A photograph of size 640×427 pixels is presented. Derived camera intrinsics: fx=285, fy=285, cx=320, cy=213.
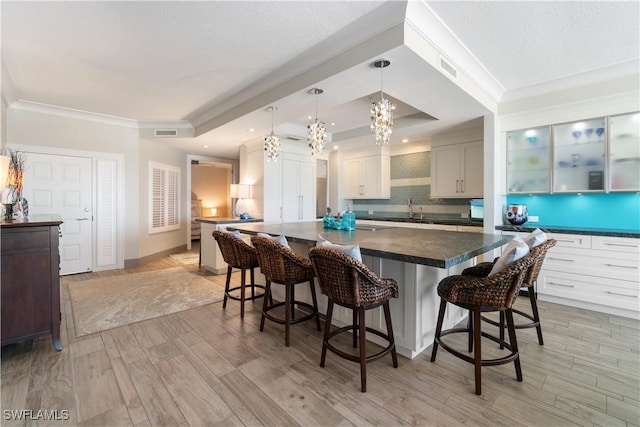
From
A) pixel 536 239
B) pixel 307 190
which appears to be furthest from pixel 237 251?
pixel 307 190

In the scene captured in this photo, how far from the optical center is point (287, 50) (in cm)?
278

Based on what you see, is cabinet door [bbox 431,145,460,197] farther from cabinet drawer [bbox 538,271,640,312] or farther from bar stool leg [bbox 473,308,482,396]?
bar stool leg [bbox 473,308,482,396]

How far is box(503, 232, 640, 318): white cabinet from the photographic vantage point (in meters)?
3.04

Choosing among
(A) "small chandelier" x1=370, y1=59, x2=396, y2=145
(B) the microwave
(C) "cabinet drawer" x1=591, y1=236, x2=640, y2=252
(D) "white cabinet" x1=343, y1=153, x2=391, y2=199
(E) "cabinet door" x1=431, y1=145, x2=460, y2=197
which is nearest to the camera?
(A) "small chandelier" x1=370, y1=59, x2=396, y2=145

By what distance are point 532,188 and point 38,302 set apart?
5421mm

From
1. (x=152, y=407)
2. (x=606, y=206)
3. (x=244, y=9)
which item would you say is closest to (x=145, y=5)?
(x=244, y=9)

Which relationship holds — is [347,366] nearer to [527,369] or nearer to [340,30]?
[527,369]

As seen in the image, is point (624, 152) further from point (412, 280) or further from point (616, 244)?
point (412, 280)

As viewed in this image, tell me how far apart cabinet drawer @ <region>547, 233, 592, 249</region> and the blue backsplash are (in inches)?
18.5

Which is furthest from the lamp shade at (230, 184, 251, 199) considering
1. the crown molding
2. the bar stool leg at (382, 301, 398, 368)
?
the bar stool leg at (382, 301, 398, 368)

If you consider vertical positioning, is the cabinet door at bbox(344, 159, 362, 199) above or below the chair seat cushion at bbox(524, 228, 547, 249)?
above

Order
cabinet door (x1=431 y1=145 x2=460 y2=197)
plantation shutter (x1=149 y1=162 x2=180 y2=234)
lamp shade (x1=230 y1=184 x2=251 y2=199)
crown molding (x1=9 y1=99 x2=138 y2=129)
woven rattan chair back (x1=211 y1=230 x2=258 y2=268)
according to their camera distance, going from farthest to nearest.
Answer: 1. plantation shutter (x1=149 y1=162 x2=180 y2=234)
2. lamp shade (x1=230 y1=184 x2=251 y2=199)
3. cabinet door (x1=431 y1=145 x2=460 y2=197)
4. crown molding (x1=9 y1=99 x2=138 y2=129)
5. woven rattan chair back (x1=211 y1=230 x2=258 y2=268)

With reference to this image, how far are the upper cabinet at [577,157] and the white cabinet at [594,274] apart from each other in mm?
671

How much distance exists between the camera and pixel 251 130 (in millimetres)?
4820
